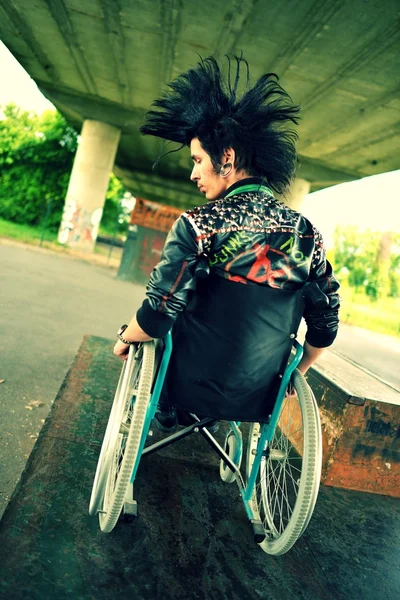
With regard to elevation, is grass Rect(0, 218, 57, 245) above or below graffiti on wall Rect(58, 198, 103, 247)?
below

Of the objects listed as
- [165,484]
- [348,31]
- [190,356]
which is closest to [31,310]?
[165,484]

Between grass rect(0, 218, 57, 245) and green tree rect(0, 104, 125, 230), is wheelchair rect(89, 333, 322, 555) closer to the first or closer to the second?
grass rect(0, 218, 57, 245)

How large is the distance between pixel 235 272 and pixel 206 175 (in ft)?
1.82

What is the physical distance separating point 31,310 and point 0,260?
15.3ft

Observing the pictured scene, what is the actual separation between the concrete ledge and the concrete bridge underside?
778 cm

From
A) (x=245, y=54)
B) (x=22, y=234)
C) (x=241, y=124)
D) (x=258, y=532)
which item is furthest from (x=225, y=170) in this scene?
(x=22, y=234)

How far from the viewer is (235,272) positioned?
172 cm

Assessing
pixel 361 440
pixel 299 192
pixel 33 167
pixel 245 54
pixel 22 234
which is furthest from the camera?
pixel 33 167

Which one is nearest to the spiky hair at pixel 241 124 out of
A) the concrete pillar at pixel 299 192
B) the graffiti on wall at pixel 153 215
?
the graffiti on wall at pixel 153 215

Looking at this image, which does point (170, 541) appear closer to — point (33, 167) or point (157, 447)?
point (157, 447)

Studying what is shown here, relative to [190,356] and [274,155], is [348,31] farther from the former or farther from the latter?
[190,356]

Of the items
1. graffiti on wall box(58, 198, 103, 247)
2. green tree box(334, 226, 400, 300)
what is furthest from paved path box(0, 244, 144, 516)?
green tree box(334, 226, 400, 300)

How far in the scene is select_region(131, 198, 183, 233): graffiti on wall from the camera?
1290 centimetres

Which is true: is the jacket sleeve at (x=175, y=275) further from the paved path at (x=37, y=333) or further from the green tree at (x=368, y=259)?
the green tree at (x=368, y=259)
